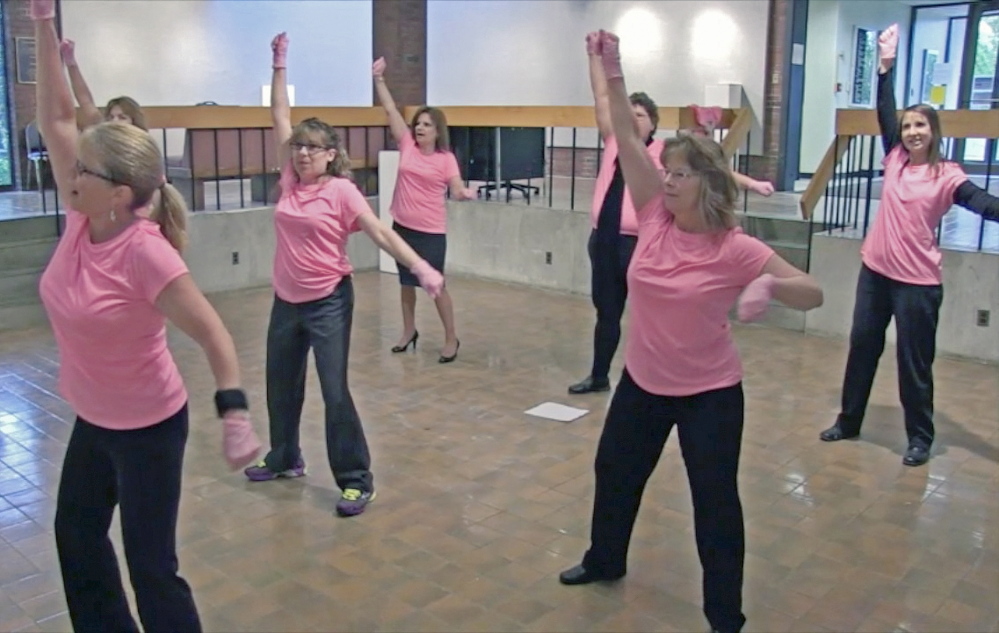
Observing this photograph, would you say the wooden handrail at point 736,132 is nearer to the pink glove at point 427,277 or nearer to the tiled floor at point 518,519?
the tiled floor at point 518,519

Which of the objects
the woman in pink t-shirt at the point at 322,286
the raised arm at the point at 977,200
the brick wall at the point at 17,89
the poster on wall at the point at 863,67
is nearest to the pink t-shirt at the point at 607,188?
the raised arm at the point at 977,200

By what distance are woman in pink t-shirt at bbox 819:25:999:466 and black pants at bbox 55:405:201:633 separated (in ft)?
11.1

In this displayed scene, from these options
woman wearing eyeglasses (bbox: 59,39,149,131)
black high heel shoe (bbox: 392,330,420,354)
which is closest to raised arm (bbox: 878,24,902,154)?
black high heel shoe (bbox: 392,330,420,354)

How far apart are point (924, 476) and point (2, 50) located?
32.4 ft

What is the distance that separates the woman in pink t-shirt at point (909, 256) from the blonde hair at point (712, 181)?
2.01m

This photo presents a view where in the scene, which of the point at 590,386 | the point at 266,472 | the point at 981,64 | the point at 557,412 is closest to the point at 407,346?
the point at 590,386

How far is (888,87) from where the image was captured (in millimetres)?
4723

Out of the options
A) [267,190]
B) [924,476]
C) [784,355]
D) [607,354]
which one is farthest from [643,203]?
[267,190]

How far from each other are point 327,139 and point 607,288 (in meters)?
2.07

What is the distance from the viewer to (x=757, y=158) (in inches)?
455

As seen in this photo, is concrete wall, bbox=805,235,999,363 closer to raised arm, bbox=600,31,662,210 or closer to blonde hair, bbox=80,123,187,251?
raised arm, bbox=600,31,662,210

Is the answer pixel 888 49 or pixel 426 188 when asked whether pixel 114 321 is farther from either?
pixel 426 188

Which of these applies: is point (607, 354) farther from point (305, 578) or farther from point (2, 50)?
point (2, 50)

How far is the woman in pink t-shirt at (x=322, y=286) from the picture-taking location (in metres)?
3.85
